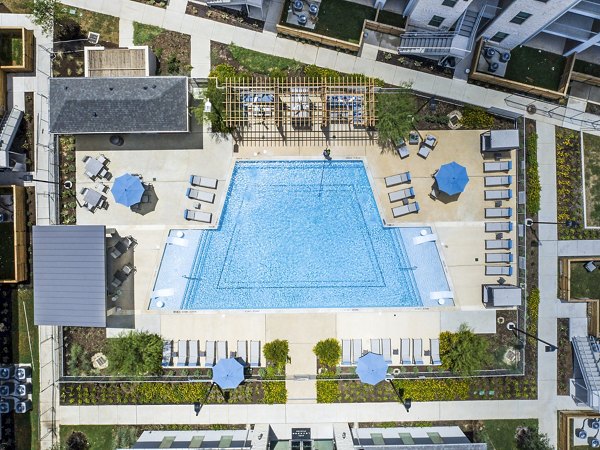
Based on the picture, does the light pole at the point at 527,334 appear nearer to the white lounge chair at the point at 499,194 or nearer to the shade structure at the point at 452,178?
the white lounge chair at the point at 499,194

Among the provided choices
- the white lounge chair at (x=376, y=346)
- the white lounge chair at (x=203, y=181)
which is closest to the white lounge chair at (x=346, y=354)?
the white lounge chair at (x=376, y=346)

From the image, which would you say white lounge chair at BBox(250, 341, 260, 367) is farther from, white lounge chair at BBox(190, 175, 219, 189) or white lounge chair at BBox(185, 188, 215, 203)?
white lounge chair at BBox(190, 175, 219, 189)

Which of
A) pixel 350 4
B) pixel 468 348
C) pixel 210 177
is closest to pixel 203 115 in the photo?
pixel 210 177

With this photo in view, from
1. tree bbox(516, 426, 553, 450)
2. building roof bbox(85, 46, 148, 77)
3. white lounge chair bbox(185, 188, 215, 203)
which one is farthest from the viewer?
white lounge chair bbox(185, 188, 215, 203)

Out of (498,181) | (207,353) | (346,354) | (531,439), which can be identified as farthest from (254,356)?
(498,181)

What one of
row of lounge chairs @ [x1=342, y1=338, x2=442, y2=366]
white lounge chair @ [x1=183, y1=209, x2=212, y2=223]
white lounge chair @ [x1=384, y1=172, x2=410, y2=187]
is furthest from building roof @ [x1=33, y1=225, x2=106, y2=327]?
white lounge chair @ [x1=384, y1=172, x2=410, y2=187]

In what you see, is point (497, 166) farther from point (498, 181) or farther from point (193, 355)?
point (193, 355)
